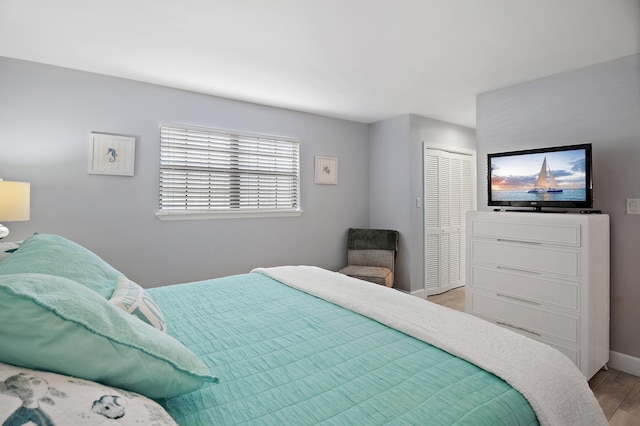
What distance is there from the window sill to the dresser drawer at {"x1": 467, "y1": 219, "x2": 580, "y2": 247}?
6.61ft

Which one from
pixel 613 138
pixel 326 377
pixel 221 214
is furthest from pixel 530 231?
pixel 221 214


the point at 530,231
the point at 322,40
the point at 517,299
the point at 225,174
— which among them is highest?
the point at 322,40

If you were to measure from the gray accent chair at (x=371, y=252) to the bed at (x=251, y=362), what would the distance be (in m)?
2.40

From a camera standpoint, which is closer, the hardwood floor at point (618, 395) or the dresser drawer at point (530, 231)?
the hardwood floor at point (618, 395)

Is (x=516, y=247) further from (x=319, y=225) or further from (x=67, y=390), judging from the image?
(x=67, y=390)

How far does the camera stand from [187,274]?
3.37m

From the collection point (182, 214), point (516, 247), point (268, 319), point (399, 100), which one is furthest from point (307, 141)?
point (268, 319)

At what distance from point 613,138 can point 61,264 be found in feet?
11.8

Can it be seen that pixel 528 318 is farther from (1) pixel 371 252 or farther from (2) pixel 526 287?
(1) pixel 371 252

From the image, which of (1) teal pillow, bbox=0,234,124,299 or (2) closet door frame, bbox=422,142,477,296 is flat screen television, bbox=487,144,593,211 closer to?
(2) closet door frame, bbox=422,142,477,296

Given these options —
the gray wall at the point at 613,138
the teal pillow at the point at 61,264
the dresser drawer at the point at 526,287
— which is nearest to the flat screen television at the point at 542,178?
the gray wall at the point at 613,138

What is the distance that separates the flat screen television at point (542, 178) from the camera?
258cm

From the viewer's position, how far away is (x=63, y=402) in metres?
0.58

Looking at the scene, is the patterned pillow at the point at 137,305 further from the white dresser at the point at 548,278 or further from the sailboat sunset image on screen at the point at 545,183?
the sailboat sunset image on screen at the point at 545,183
